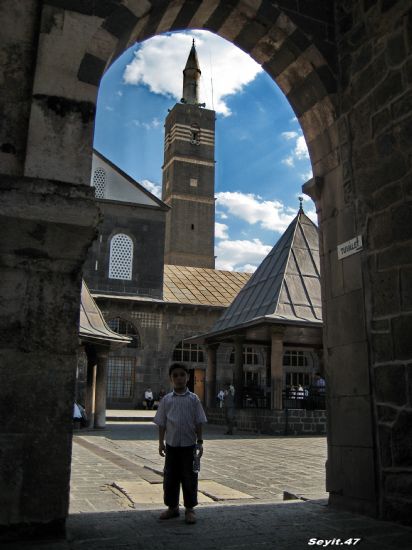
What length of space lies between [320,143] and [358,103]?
59cm

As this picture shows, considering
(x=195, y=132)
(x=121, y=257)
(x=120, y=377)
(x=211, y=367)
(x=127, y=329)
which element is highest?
(x=195, y=132)

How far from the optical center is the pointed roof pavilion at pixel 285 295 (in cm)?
1495

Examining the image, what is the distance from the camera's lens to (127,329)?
28.0m

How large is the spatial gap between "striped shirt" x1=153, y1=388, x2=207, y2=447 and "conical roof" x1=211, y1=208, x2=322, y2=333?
396 inches

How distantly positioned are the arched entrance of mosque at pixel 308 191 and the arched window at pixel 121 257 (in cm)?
2348

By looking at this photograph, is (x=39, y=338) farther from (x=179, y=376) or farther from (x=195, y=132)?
(x=195, y=132)

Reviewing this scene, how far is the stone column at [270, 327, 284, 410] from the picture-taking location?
49.1ft

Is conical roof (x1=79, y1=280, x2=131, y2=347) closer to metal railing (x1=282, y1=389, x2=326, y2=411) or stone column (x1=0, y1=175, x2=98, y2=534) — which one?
metal railing (x1=282, y1=389, x2=326, y2=411)

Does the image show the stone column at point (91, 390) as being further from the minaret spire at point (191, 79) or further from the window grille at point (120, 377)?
the minaret spire at point (191, 79)

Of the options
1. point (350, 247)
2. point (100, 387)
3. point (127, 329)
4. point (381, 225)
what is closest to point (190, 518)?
point (350, 247)

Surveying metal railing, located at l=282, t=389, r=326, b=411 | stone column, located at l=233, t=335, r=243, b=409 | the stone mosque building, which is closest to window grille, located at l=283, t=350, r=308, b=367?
the stone mosque building

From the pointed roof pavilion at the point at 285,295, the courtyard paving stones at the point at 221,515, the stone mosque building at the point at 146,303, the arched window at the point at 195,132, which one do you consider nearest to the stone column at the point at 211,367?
the pointed roof pavilion at the point at 285,295

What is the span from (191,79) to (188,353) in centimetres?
3386

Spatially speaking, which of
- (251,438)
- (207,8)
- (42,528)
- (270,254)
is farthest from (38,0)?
(270,254)
